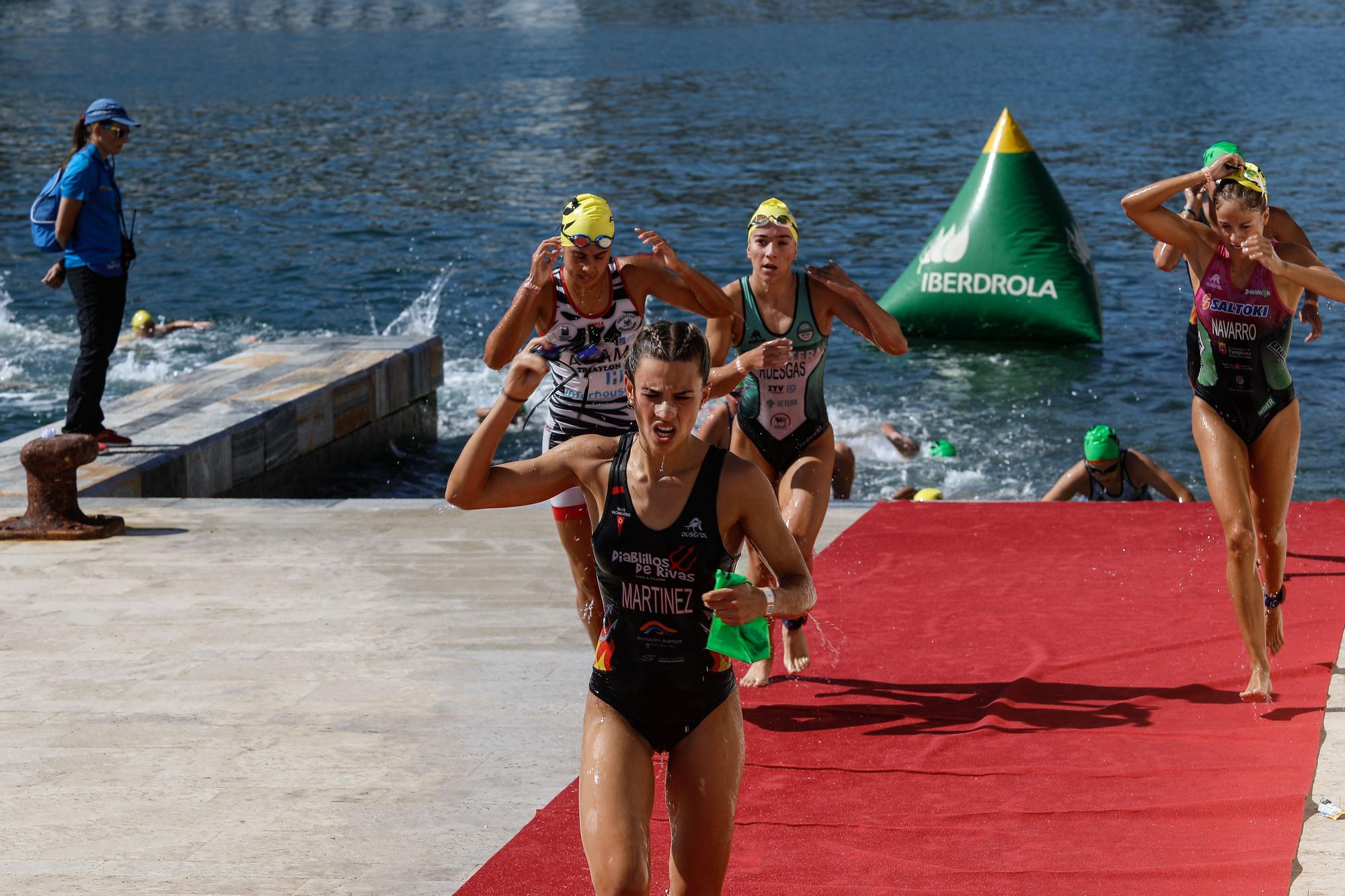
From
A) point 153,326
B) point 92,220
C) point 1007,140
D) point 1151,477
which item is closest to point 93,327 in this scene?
point 92,220

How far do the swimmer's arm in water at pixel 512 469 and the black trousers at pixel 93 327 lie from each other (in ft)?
24.0

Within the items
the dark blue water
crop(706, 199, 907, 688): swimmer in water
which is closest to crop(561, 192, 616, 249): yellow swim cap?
crop(706, 199, 907, 688): swimmer in water

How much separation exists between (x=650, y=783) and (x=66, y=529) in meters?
6.64

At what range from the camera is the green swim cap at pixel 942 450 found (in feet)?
56.0

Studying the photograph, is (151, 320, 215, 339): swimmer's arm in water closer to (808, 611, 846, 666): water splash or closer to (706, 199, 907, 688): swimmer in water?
(808, 611, 846, 666): water splash

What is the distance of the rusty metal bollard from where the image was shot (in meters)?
9.87

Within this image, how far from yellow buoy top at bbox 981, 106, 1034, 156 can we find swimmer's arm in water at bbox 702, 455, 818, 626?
17.6 meters

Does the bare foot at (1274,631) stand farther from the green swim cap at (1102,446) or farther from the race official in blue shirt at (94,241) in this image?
the race official in blue shirt at (94,241)

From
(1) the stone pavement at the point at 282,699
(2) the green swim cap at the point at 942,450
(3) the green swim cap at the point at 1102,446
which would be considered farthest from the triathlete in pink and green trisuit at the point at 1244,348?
(2) the green swim cap at the point at 942,450

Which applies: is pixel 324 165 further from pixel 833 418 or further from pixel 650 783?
pixel 650 783

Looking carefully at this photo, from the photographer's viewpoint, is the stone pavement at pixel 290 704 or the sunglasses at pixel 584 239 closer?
the stone pavement at pixel 290 704

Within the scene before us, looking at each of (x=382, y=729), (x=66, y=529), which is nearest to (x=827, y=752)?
(x=382, y=729)

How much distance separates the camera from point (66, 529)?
9.92 m

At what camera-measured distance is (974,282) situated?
21391 mm
